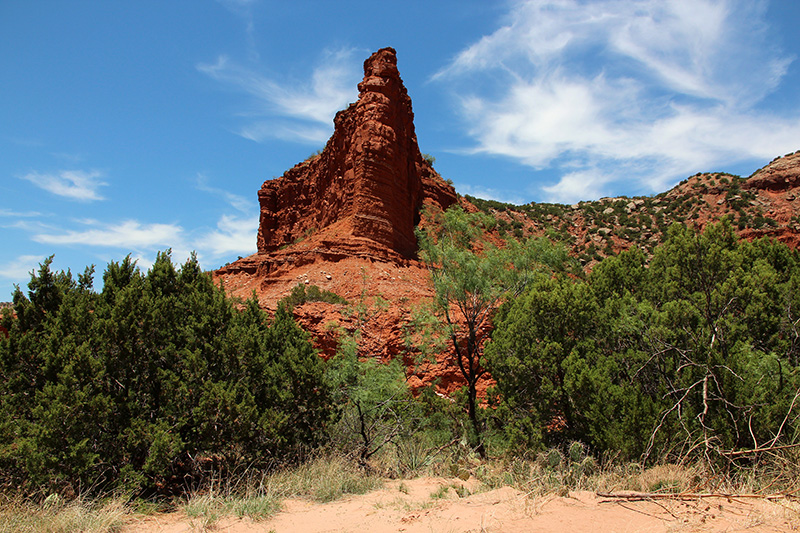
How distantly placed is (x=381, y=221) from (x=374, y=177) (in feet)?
7.67

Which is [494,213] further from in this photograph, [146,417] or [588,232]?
[146,417]

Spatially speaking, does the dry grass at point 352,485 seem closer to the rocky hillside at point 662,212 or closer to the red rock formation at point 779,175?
the rocky hillside at point 662,212

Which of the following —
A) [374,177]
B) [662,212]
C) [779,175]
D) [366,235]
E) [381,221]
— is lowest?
[366,235]

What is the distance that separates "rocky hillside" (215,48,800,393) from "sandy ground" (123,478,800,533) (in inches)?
268

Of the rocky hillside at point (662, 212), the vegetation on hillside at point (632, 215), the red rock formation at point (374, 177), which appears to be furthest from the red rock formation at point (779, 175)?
the red rock formation at point (374, 177)

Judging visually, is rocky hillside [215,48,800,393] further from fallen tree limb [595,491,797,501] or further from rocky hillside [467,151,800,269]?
fallen tree limb [595,491,797,501]

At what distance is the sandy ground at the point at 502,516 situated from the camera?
557cm

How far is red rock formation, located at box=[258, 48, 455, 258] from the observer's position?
82.1 ft

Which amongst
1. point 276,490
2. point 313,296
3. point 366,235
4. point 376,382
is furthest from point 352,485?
point 366,235

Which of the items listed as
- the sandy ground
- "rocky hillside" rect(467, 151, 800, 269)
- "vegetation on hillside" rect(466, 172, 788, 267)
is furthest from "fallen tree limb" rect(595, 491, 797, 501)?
"vegetation on hillside" rect(466, 172, 788, 267)

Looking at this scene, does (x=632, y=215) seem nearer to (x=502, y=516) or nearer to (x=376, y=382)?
(x=376, y=382)

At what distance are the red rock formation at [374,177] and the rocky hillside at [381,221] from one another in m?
0.06

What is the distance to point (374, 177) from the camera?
2541cm

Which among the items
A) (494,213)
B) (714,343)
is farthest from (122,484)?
(494,213)
